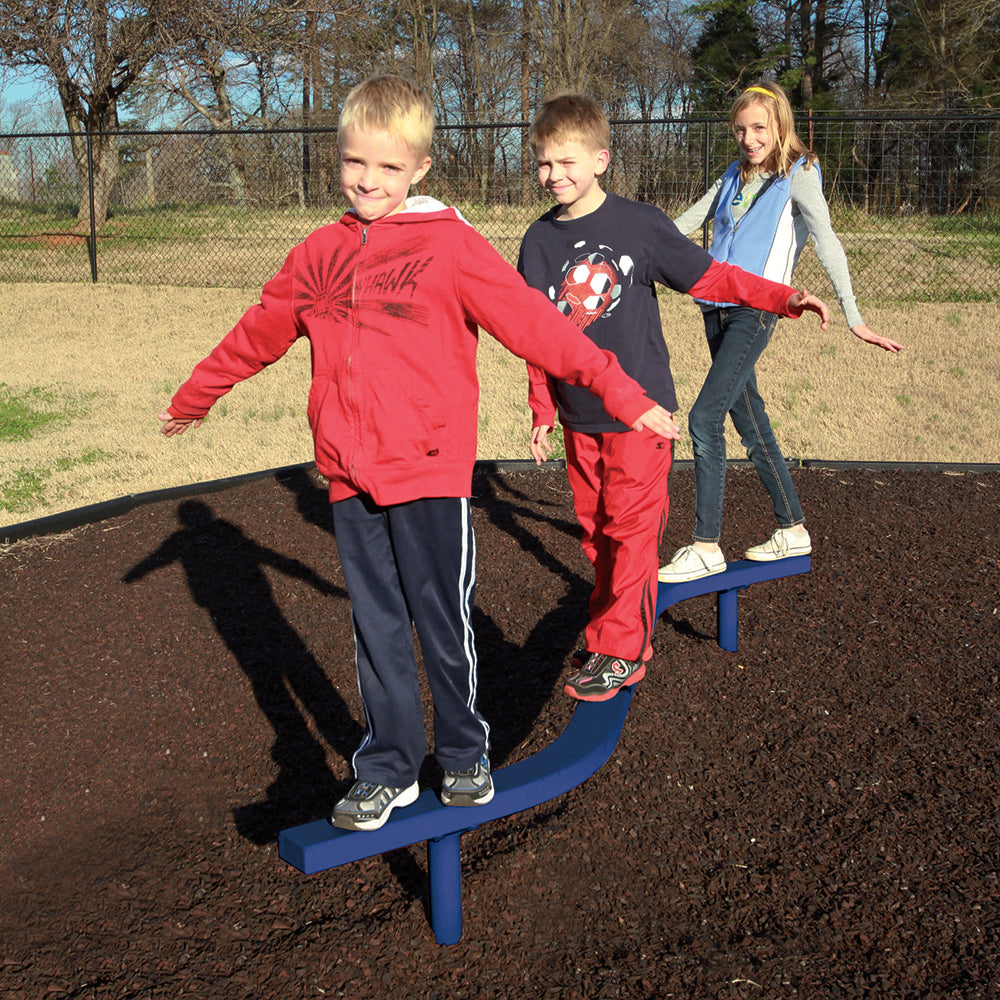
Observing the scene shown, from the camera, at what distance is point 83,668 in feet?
12.1

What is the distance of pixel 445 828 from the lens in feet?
7.14

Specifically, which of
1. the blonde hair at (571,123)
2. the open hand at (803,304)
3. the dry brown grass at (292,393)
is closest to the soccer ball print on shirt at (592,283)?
the blonde hair at (571,123)

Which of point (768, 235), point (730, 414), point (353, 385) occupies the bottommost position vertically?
point (730, 414)

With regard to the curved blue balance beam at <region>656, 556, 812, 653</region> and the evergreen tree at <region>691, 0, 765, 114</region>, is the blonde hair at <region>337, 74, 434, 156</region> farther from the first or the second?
the evergreen tree at <region>691, 0, 765, 114</region>

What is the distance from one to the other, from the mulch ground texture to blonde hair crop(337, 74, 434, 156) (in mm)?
1685

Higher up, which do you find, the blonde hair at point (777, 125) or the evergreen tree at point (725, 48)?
the evergreen tree at point (725, 48)

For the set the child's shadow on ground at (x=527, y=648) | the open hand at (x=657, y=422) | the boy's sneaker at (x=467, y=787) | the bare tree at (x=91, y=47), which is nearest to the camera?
the open hand at (x=657, y=422)

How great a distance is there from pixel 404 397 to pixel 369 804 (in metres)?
0.83

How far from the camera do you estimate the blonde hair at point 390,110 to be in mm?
2031

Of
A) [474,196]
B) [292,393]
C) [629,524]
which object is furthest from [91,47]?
[629,524]

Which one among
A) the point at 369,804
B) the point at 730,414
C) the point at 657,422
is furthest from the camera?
the point at 730,414

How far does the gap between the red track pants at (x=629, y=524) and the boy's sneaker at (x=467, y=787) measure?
2.83 ft

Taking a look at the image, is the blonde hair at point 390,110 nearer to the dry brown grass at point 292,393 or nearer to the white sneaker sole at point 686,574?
the white sneaker sole at point 686,574

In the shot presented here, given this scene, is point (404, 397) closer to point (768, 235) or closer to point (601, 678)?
point (601, 678)
